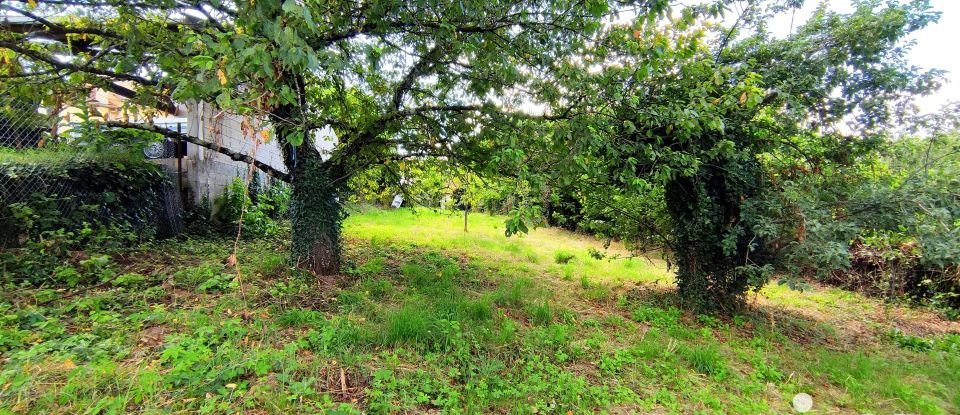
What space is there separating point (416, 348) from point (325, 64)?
7.11ft

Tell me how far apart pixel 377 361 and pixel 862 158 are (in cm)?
533

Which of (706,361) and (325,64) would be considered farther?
(706,361)

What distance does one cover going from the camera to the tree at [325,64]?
235 cm

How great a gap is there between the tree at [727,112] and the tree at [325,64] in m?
0.65

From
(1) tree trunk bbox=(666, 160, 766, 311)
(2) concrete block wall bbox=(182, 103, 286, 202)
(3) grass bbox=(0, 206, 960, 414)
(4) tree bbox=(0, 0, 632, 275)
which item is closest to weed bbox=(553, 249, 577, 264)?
(3) grass bbox=(0, 206, 960, 414)

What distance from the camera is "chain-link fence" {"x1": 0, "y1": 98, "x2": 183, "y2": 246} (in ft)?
13.7

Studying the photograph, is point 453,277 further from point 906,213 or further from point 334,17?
point 906,213

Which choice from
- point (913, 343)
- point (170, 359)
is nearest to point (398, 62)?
point (170, 359)

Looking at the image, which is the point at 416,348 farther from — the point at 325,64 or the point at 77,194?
the point at 77,194

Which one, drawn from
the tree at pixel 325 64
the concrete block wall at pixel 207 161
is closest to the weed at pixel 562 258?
the tree at pixel 325 64

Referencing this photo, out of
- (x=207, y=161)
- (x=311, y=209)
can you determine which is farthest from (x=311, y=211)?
(x=207, y=161)

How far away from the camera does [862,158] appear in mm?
4438

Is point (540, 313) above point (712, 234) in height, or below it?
below

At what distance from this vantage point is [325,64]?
8.12ft
